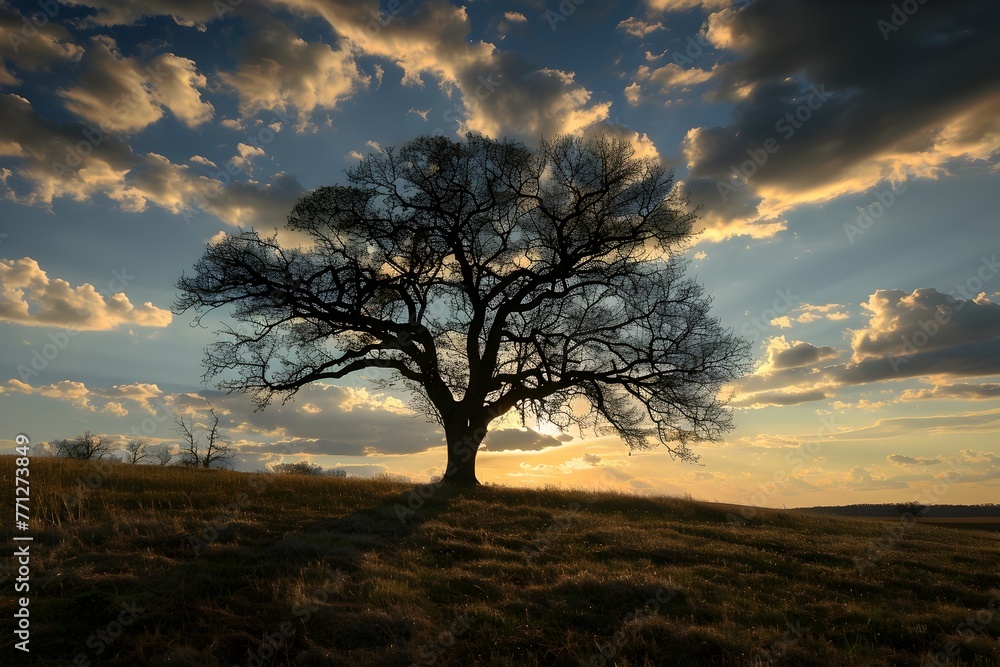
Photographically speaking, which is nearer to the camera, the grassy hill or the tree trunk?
the grassy hill

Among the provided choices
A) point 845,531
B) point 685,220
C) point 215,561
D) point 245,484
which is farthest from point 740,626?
point 685,220

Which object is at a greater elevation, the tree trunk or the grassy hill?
the tree trunk

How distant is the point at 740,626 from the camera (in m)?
7.25

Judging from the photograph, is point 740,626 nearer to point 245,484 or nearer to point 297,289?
point 245,484

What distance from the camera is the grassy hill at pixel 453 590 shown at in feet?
21.2

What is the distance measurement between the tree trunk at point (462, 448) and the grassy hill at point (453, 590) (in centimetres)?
555

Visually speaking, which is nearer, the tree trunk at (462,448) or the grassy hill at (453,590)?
the grassy hill at (453,590)

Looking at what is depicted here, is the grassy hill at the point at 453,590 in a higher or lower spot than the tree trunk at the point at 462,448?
lower

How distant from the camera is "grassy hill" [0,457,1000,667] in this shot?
646 centimetres

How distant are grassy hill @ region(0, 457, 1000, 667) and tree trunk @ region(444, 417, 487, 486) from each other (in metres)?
5.55

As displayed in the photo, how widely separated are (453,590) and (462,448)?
39.8ft

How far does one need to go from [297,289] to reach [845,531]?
19345 millimetres

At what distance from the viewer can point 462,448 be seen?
20594mm

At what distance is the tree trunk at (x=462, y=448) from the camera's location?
20.5 meters
